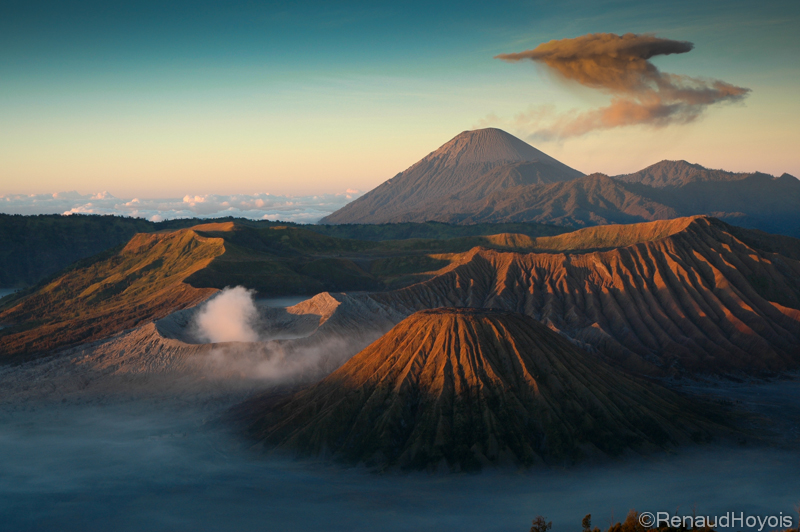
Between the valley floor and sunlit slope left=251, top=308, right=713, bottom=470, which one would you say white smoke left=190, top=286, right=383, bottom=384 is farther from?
the valley floor


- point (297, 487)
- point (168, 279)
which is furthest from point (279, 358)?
point (168, 279)

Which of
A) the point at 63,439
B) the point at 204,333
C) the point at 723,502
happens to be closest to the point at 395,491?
the point at 723,502

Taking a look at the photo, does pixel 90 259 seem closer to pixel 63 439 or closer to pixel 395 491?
pixel 63 439

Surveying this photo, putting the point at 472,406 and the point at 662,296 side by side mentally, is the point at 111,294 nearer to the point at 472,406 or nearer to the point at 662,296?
the point at 472,406

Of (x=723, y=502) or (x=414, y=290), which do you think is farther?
(x=414, y=290)

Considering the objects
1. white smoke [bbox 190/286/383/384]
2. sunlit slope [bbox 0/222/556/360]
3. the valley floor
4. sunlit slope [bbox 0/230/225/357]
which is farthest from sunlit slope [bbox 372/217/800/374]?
sunlit slope [bbox 0/230/225/357]

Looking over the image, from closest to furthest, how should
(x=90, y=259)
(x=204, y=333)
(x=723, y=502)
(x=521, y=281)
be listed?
(x=723, y=502) → (x=204, y=333) → (x=521, y=281) → (x=90, y=259)
